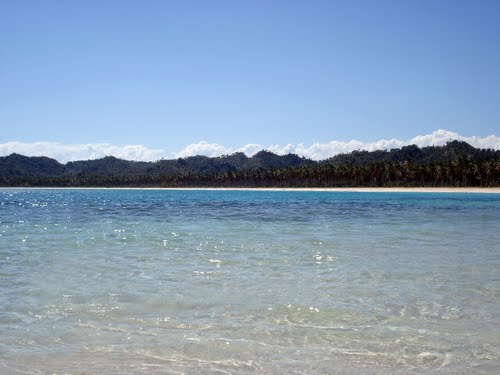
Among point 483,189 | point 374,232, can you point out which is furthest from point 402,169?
point 374,232

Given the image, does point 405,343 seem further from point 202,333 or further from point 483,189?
point 483,189

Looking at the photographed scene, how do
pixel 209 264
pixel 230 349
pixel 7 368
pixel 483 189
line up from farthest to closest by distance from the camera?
pixel 483 189, pixel 209 264, pixel 230 349, pixel 7 368

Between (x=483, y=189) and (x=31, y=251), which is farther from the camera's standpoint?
(x=483, y=189)

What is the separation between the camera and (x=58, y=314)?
28.4 ft

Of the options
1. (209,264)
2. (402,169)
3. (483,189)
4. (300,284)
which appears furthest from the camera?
(402,169)

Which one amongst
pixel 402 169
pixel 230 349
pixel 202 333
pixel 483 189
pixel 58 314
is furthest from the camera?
pixel 402 169

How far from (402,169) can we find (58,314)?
554ft

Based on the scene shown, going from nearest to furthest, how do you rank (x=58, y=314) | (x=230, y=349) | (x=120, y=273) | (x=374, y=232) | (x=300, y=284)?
1. (x=230, y=349)
2. (x=58, y=314)
3. (x=300, y=284)
4. (x=120, y=273)
5. (x=374, y=232)

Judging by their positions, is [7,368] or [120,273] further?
[120,273]

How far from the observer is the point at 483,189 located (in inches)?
5349

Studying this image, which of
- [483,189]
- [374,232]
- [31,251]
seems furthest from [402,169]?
[31,251]

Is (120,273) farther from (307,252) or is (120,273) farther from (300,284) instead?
(307,252)

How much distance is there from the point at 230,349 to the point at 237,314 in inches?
72.6

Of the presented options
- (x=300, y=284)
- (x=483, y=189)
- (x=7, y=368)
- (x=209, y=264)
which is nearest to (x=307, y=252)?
(x=209, y=264)
